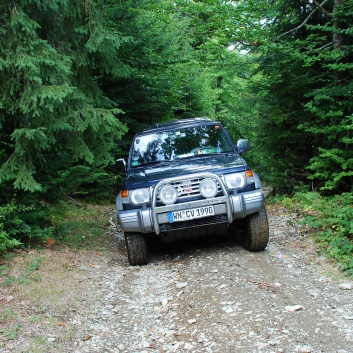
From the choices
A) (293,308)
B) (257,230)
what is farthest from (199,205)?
(293,308)

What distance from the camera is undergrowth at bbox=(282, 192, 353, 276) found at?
5.42 meters

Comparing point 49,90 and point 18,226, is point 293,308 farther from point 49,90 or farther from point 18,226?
point 49,90

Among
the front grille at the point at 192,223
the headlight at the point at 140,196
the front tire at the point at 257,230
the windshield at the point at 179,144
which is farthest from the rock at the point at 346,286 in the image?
the windshield at the point at 179,144

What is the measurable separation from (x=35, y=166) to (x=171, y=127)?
2.46 meters

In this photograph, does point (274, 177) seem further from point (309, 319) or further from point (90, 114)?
point (309, 319)

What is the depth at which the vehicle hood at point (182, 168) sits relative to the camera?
572 cm

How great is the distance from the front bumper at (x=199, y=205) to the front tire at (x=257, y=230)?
0.63 ft

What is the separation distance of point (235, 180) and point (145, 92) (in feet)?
24.4

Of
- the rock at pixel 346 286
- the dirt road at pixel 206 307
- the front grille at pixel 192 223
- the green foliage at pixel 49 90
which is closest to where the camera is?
the dirt road at pixel 206 307

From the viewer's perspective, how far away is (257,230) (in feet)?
19.0

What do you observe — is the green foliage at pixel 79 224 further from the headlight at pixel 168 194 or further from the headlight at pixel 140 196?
the headlight at pixel 168 194

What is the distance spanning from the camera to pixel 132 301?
4809mm

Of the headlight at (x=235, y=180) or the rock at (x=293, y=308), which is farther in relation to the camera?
the headlight at (x=235, y=180)

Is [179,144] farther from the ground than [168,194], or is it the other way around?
[179,144]
